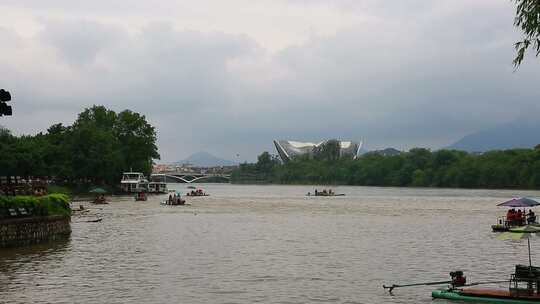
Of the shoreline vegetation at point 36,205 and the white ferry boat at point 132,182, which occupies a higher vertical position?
the white ferry boat at point 132,182

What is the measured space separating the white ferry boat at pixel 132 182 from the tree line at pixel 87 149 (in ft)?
5.85

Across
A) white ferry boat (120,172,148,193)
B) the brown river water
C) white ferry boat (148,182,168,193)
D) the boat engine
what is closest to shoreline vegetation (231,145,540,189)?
white ferry boat (148,182,168,193)

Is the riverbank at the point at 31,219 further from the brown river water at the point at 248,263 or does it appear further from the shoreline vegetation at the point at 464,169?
the shoreline vegetation at the point at 464,169

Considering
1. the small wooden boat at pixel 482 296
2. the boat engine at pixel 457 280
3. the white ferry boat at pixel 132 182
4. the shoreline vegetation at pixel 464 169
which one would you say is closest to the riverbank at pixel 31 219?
the small wooden boat at pixel 482 296

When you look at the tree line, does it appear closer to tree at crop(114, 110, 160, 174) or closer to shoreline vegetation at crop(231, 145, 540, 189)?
tree at crop(114, 110, 160, 174)

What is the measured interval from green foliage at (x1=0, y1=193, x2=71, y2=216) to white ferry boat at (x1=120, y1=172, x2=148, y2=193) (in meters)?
80.5

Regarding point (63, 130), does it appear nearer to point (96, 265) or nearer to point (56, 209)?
point (56, 209)

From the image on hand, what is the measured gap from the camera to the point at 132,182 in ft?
393

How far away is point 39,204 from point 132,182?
8517cm

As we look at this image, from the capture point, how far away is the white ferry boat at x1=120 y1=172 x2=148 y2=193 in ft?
394

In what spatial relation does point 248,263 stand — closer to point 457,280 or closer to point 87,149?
point 457,280

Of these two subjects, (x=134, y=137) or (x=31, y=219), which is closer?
(x=31, y=219)

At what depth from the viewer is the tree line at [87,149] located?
86.4 m

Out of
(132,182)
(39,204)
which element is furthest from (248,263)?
(132,182)
